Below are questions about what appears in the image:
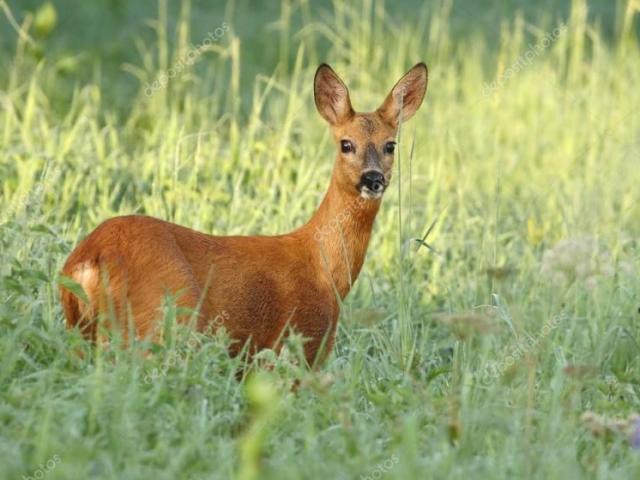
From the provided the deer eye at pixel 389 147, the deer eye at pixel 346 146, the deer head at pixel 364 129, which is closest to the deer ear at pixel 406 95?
the deer head at pixel 364 129

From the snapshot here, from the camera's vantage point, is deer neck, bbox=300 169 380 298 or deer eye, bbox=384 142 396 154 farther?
deer eye, bbox=384 142 396 154

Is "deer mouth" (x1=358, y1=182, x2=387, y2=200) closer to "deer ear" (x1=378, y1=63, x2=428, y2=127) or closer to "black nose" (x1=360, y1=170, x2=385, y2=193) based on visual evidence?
"black nose" (x1=360, y1=170, x2=385, y2=193)

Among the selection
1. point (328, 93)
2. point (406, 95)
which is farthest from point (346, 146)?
point (406, 95)

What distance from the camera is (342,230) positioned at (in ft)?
16.7

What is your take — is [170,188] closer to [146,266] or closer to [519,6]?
[146,266]

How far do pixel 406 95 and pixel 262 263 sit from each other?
1.20 m

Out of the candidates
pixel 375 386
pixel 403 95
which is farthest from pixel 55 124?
pixel 375 386

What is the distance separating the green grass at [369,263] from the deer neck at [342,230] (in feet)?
0.60

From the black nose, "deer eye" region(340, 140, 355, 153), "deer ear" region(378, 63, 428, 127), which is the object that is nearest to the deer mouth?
the black nose

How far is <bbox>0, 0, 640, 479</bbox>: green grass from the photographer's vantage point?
346cm

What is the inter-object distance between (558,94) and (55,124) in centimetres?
316

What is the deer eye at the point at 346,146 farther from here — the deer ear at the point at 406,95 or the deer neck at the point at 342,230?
the deer ear at the point at 406,95

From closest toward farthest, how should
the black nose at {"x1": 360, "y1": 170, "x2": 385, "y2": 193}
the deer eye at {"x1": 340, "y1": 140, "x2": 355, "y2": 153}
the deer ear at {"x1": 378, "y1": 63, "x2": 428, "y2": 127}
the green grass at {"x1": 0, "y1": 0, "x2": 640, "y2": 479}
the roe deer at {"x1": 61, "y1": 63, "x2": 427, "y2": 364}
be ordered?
the green grass at {"x1": 0, "y1": 0, "x2": 640, "y2": 479}
the roe deer at {"x1": 61, "y1": 63, "x2": 427, "y2": 364}
the black nose at {"x1": 360, "y1": 170, "x2": 385, "y2": 193}
the deer eye at {"x1": 340, "y1": 140, "x2": 355, "y2": 153}
the deer ear at {"x1": 378, "y1": 63, "x2": 428, "y2": 127}

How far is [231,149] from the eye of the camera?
6.93 m
